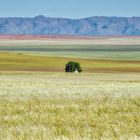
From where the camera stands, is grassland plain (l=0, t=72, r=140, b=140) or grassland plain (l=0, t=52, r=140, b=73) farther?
grassland plain (l=0, t=52, r=140, b=73)

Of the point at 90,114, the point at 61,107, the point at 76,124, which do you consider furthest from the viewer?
the point at 61,107

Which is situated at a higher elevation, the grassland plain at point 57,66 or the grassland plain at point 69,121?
the grassland plain at point 69,121

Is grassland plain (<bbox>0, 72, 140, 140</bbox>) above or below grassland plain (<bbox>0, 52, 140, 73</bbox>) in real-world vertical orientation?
above

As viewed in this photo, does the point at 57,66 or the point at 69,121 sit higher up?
the point at 69,121

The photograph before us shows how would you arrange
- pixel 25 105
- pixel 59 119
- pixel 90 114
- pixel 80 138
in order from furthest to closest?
pixel 25 105 < pixel 90 114 < pixel 59 119 < pixel 80 138

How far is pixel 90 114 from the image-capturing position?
17219 mm

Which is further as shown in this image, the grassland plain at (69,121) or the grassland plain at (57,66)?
the grassland plain at (57,66)

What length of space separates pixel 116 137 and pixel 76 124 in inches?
111

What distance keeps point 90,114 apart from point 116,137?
4.88 meters

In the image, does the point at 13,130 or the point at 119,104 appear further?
the point at 119,104

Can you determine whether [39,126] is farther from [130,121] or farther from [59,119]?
[130,121]

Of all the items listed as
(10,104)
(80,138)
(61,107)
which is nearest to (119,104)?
(61,107)

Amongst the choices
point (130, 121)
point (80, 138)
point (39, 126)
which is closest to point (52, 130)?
point (39, 126)

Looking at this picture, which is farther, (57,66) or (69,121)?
(57,66)
